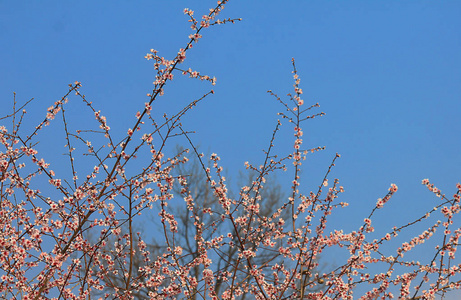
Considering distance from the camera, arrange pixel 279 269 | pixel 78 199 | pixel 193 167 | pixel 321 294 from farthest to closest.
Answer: pixel 193 167
pixel 279 269
pixel 321 294
pixel 78 199

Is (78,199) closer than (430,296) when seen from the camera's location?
Yes

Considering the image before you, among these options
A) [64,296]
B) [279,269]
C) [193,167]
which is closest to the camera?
[64,296]

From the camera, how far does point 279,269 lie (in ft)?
19.2

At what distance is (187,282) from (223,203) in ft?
3.00

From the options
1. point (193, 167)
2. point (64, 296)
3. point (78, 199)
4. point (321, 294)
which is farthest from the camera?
point (193, 167)

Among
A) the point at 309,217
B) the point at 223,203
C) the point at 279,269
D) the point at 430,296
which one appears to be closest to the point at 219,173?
the point at 223,203

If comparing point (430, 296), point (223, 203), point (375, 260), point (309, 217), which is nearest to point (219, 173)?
point (223, 203)

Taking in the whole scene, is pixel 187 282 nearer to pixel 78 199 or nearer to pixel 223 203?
pixel 223 203

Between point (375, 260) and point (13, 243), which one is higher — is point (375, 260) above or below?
above

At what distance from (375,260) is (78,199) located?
3.23m

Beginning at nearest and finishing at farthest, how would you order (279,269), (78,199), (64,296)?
(78,199), (64,296), (279,269)

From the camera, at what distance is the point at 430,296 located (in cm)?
477

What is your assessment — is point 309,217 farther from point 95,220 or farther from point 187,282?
point 95,220

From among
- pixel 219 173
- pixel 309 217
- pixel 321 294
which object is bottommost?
pixel 321 294
